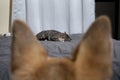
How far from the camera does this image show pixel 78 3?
12.2ft

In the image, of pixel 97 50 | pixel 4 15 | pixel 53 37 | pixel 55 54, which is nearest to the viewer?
pixel 97 50

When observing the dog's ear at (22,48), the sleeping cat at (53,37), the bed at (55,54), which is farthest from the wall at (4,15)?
the dog's ear at (22,48)

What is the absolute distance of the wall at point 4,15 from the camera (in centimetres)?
371

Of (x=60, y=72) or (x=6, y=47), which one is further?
(x=6, y=47)

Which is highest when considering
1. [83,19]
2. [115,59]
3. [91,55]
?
[83,19]

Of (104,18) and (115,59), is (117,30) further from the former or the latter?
(104,18)

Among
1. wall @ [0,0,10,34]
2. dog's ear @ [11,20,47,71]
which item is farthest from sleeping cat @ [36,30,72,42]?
dog's ear @ [11,20,47,71]

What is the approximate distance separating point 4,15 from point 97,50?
126 inches

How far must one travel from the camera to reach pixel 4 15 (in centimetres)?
372

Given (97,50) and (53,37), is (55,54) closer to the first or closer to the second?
(53,37)

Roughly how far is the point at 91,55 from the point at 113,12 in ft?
11.3

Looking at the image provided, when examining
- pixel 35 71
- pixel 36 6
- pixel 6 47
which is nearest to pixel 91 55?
pixel 35 71

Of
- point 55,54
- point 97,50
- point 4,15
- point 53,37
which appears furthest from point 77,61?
point 4,15

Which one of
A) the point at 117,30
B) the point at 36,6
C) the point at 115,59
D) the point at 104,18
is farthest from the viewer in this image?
the point at 117,30
